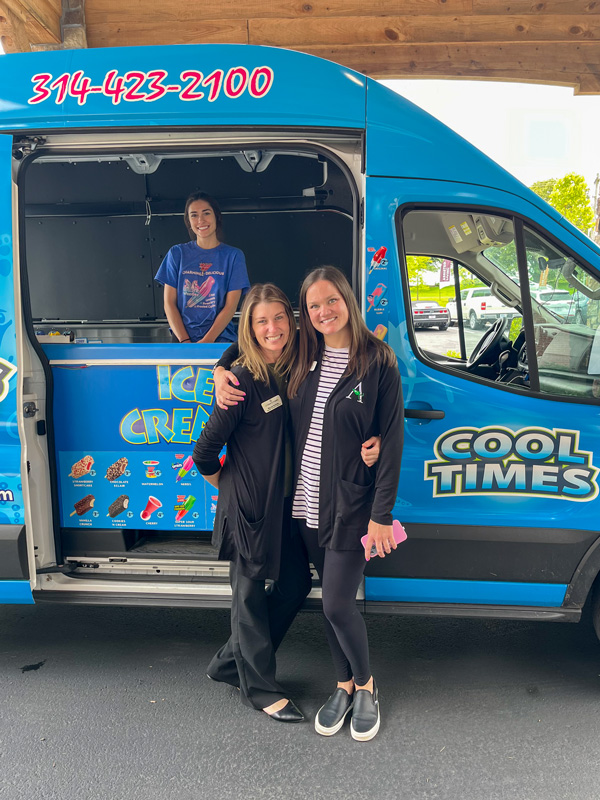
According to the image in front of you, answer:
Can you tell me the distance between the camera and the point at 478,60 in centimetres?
505

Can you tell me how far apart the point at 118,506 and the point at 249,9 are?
417cm

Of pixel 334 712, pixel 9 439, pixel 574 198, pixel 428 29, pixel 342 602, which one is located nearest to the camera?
pixel 342 602

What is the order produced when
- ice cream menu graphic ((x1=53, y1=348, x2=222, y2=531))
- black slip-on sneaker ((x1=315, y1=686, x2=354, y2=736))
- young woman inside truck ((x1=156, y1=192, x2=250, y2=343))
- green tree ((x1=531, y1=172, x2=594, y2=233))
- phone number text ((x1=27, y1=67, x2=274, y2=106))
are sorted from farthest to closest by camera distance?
green tree ((x1=531, y1=172, x2=594, y2=233)) → young woman inside truck ((x1=156, y1=192, x2=250, y2=343)) → ice cream menu graphic ((x1=53, y1=348, x2=222, y2=531)) → phone number text ((x1=27, y1=67, x2=274, y2=106)) → black slip-on sneaker ((x1=315, y1=686, x2=354, y2=736))

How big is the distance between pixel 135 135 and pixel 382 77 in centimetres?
319

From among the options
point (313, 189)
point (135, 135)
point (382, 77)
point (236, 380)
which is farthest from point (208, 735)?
point (382, 77)

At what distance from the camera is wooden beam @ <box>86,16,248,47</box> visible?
16.3 ft

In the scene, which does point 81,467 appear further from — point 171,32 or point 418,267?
point 171,32

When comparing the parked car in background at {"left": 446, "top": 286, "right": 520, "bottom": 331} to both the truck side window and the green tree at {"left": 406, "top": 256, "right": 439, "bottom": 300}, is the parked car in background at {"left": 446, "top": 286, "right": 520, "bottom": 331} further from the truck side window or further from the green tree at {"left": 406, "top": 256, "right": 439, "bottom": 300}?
the truck side window

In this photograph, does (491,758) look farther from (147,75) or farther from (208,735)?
(147,75)

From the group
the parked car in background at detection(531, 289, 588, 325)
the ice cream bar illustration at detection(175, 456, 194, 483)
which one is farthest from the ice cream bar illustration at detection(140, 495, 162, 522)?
the parked car in background at detection(531, 289, 588, 325)

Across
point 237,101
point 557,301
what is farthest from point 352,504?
point 237,101

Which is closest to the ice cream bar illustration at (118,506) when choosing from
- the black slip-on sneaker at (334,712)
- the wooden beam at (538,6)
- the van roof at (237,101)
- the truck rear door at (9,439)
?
the truck rear door at (9,439)

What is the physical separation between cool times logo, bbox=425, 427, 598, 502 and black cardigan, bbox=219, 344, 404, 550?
47 cm

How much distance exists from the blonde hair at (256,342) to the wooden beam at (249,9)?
11.9ft
